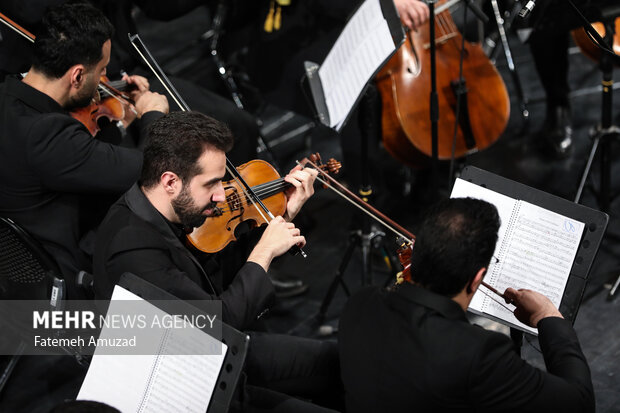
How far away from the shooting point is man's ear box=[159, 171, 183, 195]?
7.19 ft

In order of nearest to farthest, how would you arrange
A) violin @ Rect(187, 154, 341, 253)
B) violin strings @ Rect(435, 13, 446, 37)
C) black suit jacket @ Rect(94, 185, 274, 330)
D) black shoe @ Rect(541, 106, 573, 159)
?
1. black suit jacket @ Rect(94, 185, 274, 330)
2. violin @ Rect(187, 154, 341, 253)
3. violin strings @ Rect(435, 13, 446, 37)
4. black shoe @ Rect(541, 106, 573, 159)

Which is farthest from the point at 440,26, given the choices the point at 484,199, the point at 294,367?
the point at 294,367

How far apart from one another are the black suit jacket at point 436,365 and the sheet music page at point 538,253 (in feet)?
0.95

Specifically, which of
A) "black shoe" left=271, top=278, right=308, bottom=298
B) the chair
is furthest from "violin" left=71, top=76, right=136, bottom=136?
"black shoe" left=271, top=278, right=308, bottom=298

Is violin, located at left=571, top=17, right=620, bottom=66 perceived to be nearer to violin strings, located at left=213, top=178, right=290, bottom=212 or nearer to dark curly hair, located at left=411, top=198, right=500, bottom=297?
violin strings, located at left=213, top=178, right=290, bottom=212

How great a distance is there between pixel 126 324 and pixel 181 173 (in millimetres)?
502

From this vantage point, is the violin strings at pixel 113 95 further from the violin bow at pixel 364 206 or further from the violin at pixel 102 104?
the violin bow at pixel 364 206

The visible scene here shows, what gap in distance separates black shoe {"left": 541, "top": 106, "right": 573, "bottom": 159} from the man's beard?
251 cm

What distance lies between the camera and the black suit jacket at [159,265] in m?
2.08

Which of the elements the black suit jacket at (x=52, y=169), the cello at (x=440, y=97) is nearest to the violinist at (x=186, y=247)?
the black suit jacket at (x=52, y=169)

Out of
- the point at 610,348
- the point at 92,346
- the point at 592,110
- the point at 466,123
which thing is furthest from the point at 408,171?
the point at 92,346

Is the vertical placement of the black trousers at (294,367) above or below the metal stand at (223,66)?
below

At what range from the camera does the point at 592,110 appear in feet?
14.8

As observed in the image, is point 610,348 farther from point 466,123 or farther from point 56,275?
point 56,275
